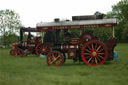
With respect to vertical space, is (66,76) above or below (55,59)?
below

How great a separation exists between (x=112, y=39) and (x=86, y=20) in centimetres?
143

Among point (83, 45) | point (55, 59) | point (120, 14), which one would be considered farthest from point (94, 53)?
point (120, 14)

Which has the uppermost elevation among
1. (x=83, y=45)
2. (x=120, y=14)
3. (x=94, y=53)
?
(x=120, y=14)

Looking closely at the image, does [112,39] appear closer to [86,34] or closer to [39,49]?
[86,34]

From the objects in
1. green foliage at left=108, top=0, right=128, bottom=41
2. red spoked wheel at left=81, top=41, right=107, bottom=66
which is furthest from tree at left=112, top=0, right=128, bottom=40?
red spoked wheel at left=81, top=41, right=107, bottom=66

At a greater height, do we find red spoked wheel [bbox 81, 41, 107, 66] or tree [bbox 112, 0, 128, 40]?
tree [bbox 112, 0, 128, 40]

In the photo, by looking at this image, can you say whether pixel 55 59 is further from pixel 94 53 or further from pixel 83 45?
pixel 94 53

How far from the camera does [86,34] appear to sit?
9109 mm

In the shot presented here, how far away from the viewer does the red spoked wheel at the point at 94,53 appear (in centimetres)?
773

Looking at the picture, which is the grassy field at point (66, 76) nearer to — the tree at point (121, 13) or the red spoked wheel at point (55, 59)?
the red spoked wheel at point (55, 59)

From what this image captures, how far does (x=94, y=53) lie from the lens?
7828 millimetres

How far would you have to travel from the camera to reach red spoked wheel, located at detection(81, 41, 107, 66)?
7730mm

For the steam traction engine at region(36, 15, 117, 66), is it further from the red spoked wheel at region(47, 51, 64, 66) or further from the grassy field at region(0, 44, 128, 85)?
the grassy field at region(0, 44, 128, 85)

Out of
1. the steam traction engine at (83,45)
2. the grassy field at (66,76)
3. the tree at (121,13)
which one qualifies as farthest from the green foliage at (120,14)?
the grassy field at (66,76)
